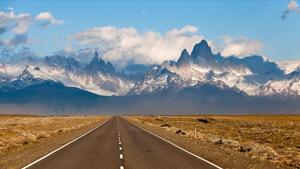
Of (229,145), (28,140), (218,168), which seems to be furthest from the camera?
(28,140)

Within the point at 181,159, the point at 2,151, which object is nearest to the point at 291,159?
the point at 181,159

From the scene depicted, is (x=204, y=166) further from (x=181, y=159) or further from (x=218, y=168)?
(x=181, y=159)

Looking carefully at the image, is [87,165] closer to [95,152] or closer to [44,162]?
[44,162]

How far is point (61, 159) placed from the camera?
89.0 ft

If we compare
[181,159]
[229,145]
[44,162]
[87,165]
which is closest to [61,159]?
[44,162]

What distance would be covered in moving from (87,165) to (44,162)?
9.16 feet

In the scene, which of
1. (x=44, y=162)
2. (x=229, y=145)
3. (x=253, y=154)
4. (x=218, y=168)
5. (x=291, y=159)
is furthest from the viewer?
(x=229, y=145)

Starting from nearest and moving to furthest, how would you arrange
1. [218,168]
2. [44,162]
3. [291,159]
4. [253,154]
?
[218,168] < [44,162] < [291,159] < [253,154]

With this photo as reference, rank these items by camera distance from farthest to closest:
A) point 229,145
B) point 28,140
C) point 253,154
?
point 28,140 → point 229,145 → point 253,154

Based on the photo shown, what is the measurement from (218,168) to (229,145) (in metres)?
15.4

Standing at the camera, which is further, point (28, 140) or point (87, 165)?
point (28, 140)

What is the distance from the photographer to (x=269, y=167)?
23812 millimetres

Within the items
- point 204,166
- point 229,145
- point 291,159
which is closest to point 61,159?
point 204,166

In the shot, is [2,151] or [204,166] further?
[2,151]
